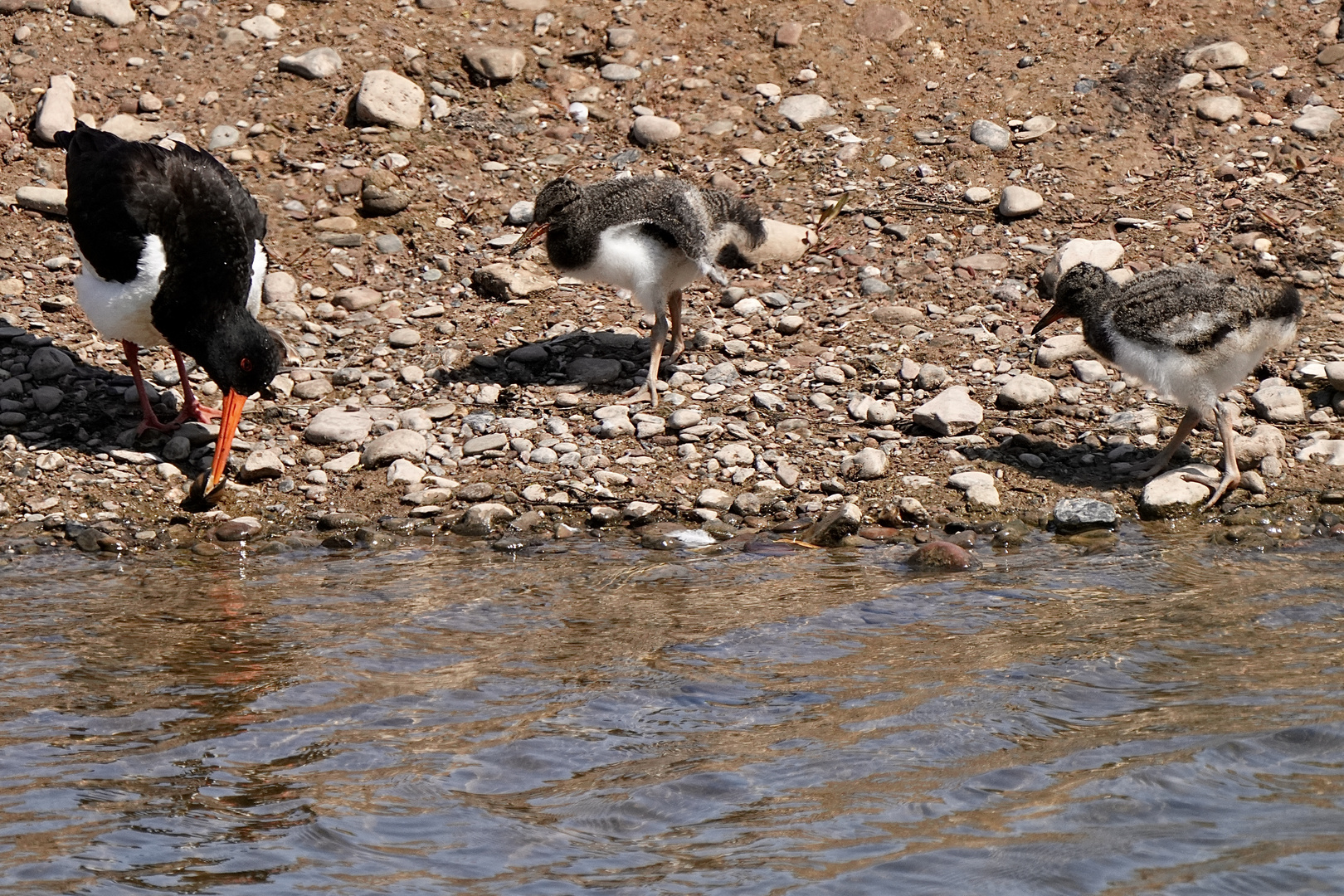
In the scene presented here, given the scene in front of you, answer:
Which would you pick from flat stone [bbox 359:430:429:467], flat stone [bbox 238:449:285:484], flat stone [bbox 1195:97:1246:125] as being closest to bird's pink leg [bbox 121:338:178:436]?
flat stone [bbox 238:449:285:484]

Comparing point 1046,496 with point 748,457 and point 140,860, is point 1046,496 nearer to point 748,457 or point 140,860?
point 748,457

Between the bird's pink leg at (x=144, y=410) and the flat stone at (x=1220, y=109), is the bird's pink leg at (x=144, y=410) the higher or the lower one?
the lower one

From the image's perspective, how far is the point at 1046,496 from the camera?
→ 7270 mm

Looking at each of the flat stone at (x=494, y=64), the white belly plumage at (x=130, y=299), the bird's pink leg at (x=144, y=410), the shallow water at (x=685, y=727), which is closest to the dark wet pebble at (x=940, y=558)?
the shallow water at (x=685, y=727)

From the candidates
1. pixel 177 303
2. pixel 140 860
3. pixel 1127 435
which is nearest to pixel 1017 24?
pixel 1127 435

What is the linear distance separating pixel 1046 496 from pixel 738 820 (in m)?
3.69

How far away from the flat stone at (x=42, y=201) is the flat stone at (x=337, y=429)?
115 inches

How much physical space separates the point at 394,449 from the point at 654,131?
383 centimetres

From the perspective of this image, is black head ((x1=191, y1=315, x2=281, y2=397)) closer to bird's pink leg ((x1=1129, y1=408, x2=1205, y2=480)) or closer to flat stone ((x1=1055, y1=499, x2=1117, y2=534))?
flat stone ((x1=1055, y1=499, x2=1117, y2=534))

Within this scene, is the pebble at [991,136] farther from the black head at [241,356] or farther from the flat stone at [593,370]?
the black head at [241,356]

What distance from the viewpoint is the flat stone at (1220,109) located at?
10156mm

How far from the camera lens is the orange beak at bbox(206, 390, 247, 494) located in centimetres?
735

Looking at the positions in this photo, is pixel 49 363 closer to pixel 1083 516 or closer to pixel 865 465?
pixel 865 465

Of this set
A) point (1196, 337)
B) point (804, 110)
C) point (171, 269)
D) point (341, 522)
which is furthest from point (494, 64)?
point (1196, 337)
